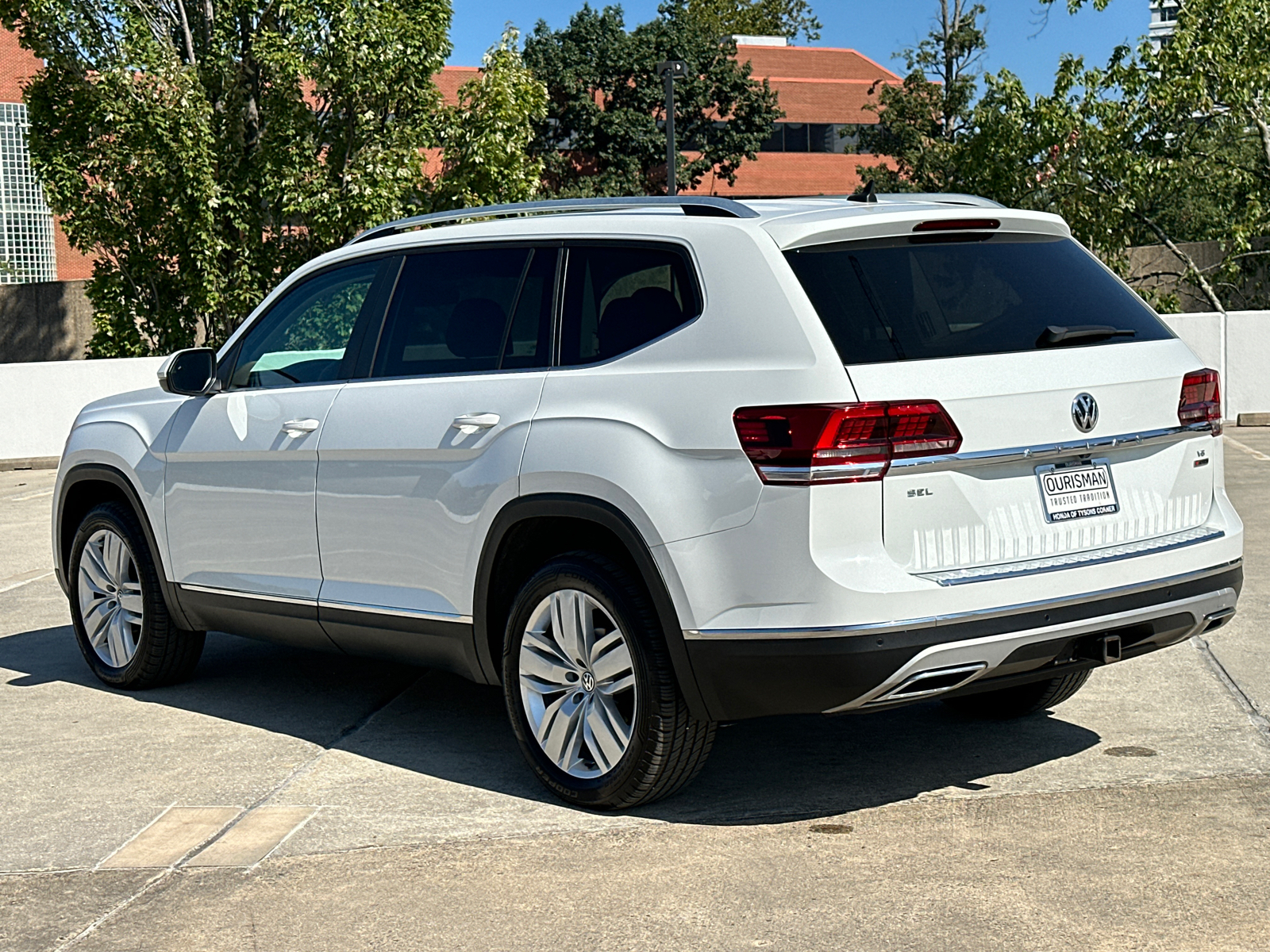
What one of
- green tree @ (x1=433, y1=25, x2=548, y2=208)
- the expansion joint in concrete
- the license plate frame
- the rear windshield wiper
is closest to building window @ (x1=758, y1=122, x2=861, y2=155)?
green tree @ (x1=433, y1=25, x2=548, y2=208)

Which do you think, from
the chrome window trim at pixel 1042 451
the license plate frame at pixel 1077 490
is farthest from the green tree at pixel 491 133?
the license plate frame at pixel 1077 490

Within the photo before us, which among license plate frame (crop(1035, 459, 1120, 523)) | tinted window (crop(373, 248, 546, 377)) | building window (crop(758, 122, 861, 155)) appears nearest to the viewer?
license plate frame (crop(1035, 459, 1120, 523))

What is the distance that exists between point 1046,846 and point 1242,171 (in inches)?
881

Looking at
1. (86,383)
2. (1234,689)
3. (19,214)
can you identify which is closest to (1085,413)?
(1234,689)

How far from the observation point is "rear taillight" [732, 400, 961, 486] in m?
4.45

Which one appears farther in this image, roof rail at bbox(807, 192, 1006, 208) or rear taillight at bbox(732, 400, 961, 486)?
roof rail at bbox(807, 192, 1006, 208)

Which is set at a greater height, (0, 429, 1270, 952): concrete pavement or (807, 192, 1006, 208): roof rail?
(807, 192, 1006, 208): roof rail

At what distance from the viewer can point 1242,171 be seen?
81.5ft

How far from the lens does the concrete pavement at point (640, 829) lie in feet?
13.9

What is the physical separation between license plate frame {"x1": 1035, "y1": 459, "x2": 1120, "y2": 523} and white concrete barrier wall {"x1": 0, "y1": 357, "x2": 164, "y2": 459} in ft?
55.8

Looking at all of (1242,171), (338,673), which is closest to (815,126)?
(1242,171)

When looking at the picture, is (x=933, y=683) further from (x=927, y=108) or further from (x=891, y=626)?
(x=927, y=108)

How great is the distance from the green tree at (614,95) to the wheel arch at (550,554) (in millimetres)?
48324

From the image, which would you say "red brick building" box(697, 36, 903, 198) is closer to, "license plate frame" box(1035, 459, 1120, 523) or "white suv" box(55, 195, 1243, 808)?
"white suv" box(55, 195, 1243, 808)
